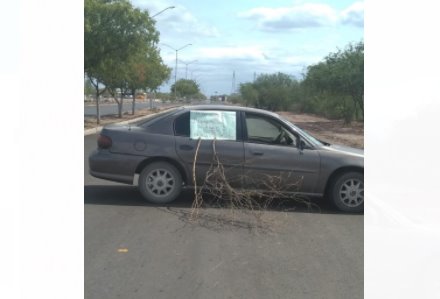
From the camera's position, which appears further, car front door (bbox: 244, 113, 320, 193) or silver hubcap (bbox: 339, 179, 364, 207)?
silver hubcap (bbox: 339, 179, 364, 207)

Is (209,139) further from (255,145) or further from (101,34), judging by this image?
(101,34)

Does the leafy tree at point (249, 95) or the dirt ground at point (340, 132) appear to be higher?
the leafy tree at point (249, 95)

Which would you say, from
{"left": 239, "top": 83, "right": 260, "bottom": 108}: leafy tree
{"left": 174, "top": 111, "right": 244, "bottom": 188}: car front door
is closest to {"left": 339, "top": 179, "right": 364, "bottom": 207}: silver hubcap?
{"left": 174, "top": 111, "right": 244, "bottom": 188}: car front door

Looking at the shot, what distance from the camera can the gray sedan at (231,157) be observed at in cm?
789

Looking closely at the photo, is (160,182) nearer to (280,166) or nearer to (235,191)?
(235,191)

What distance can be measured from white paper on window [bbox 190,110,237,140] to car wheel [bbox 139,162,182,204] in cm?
62

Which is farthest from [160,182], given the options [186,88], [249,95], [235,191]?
[186,88]

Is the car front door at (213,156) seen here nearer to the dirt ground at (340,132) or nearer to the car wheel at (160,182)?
the car wheel at (160,182)

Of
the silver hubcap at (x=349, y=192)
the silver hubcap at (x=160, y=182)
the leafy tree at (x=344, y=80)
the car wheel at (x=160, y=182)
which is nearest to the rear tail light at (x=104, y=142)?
the car wheel at (x=160, y=182)

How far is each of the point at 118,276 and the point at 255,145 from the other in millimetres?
3567

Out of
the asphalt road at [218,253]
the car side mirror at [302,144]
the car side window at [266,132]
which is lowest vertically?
the asphalt road at [218,253]

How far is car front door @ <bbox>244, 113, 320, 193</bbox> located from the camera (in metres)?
7.86

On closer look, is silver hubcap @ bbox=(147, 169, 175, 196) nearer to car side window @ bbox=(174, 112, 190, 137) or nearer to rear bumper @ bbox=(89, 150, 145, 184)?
rear bumper @ bbox=(89, 150, 145, 184)
